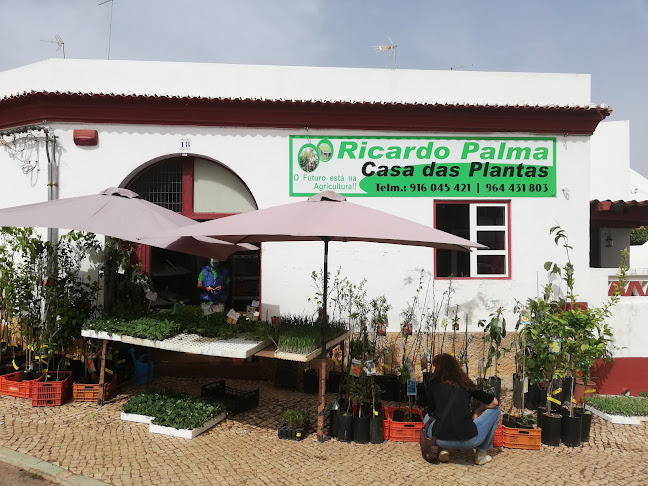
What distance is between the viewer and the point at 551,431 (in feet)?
17.6

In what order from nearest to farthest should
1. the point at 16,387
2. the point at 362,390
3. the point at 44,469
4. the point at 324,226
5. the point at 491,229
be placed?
1. the point at 44,469
2. the point at 324,226
3. the point at 362,390
4. the point at 16,387
5. the point at 491,229

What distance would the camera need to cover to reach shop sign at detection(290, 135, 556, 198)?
25.9 ft

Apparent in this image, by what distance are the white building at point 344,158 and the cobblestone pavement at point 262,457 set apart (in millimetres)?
2842

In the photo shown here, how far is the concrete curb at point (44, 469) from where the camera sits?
13.6ft

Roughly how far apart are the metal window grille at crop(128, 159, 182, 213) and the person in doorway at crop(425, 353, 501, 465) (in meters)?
5.57

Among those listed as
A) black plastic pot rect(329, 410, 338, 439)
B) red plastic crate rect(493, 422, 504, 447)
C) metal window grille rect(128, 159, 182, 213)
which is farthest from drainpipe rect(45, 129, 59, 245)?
red plastic crate rect(493, 422, 504, 447)

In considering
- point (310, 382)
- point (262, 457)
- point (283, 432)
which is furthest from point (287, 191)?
point (262, 457)

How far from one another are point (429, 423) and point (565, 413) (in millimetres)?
1992

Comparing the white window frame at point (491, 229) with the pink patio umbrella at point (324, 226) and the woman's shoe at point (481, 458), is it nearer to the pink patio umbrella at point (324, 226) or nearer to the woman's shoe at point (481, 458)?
the pink patio umbrella at point (324, 226)

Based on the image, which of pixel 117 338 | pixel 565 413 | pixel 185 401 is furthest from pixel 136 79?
pixel 565 413

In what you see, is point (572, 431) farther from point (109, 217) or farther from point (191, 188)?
point (191, 188)

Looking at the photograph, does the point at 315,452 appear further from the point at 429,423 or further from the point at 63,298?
the point at 63,298

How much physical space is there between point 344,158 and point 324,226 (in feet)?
11.8

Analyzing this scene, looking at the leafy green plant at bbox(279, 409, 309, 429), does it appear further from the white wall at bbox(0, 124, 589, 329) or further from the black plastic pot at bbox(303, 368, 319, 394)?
the white wall at bbox(0, 124, 589, 329)
